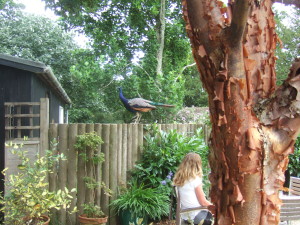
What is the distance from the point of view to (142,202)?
19.1 feet

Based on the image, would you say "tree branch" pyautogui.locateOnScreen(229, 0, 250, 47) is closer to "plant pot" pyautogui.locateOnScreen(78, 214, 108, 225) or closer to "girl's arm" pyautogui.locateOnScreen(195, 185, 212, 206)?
"girl's arm" pyautogui.locateOnScreen(195, 185, 212, 206)

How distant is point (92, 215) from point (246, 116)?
15.2 feet

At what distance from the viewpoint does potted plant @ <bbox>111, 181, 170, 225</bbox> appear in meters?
5.71

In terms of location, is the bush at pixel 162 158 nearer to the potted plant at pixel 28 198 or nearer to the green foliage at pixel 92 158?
the green foliage at pixel 92 158

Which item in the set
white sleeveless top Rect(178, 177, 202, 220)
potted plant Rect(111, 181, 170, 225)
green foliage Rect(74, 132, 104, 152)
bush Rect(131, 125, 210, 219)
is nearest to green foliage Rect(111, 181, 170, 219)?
potted plant Rect(111, 181, 170, 225)

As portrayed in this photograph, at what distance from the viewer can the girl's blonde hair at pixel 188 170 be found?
175 inches

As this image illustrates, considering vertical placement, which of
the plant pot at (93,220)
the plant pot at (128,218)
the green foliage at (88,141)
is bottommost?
the plant pot at (128,218)

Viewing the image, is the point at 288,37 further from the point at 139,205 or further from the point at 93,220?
the point at 93,220

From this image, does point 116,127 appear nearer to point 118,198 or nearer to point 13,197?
point 118,198

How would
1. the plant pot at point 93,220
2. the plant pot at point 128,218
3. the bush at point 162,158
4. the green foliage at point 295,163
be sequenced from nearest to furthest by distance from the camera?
the plant pot at point 93,220
the plant pot at point 128,218
the bush at point 162,158
the green foliage at point 295,163

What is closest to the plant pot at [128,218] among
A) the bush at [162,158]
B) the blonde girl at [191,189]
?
the bush at [162,158]

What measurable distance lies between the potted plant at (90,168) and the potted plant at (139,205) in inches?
12.0

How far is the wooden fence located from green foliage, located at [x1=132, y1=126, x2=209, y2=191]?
0.17 metres

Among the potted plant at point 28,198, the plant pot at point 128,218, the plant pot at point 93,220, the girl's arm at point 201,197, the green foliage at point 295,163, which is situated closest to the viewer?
the girl's arm at point 201,197
